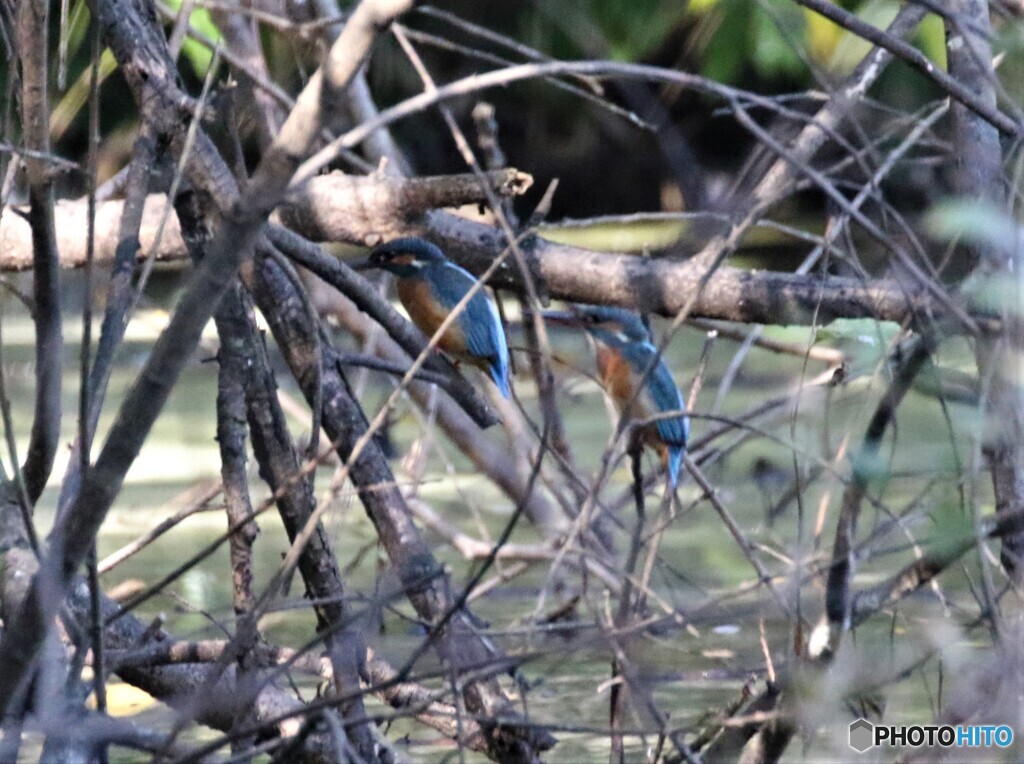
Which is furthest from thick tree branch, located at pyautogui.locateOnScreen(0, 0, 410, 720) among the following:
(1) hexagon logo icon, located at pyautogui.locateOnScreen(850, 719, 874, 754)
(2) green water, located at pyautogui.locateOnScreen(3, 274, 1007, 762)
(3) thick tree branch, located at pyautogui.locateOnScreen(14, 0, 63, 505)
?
(1) hexagon logo icon, located at pyautogui.locateOnScreen(850, 719, 874, 754)

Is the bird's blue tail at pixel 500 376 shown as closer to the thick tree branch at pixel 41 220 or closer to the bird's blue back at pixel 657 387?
the bird's blue back at pixel 657 387

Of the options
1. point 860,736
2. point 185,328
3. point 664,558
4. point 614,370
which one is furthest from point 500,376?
point 185,328

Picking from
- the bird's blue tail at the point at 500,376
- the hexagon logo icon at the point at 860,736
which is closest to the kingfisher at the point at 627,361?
the bird's blue tail at the point at 500,376

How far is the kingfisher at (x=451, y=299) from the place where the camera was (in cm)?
228

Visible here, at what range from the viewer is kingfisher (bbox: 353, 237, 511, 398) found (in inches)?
89.7

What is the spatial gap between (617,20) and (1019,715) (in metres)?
3.54

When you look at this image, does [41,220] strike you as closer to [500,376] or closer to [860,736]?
[860,736]

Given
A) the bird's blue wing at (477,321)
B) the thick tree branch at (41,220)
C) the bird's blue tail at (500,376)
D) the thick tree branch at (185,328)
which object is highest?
the bird's blue wing at (477,321)

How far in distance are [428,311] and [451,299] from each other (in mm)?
95

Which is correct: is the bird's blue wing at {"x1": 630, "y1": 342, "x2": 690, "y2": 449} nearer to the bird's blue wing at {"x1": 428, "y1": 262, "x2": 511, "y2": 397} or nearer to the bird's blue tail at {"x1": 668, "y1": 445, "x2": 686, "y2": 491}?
the bird's blue tail at {"x1": 668, "y1": 445, "x2": 686, "y2": 491}

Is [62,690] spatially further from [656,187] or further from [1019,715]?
[656,187]

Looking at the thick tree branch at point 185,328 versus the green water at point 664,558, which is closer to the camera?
the thick tree branch at point 185,328

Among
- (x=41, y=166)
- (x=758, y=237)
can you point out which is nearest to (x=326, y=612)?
(x=41, y=166)

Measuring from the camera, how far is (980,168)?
1.52 m
